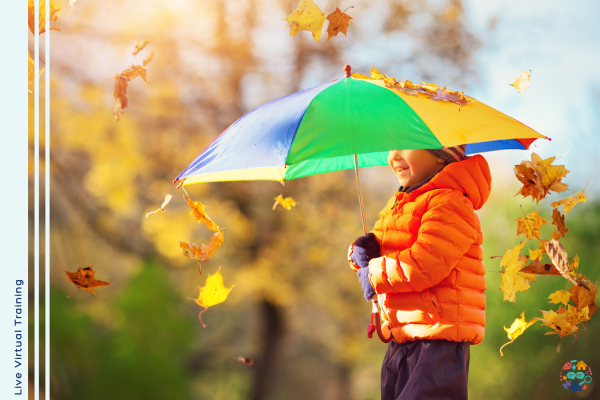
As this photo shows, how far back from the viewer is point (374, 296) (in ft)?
5.95

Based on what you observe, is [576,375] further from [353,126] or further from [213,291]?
[353,126]

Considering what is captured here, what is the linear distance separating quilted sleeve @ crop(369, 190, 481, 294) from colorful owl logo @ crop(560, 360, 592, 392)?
142 inches

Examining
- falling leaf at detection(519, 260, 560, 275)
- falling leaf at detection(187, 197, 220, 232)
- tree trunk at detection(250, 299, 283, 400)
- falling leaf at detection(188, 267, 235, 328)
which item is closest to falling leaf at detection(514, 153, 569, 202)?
falling leaf at detection(519, 260, 560, 275)

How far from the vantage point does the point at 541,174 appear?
2180mm

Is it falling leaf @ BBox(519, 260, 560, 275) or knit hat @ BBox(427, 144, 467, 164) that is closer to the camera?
knit hat @ BBox(427, 144, 467, 164)

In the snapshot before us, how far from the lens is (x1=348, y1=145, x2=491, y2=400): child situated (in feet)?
5.41

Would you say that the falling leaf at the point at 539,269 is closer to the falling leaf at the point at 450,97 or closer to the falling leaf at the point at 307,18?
the falling leaf at the point at 450,97

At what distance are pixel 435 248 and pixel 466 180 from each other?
29 centimetres

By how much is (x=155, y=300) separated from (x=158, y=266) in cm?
39

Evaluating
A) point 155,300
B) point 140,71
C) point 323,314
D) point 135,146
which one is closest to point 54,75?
point 135,146

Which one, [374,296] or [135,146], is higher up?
[135,146]

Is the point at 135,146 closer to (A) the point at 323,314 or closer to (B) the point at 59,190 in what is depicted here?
(B) the point at 59,190

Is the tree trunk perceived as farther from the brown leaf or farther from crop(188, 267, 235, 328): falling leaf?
the brown leaf

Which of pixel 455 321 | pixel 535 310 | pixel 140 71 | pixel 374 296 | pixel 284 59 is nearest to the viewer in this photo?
pixel 455 321
